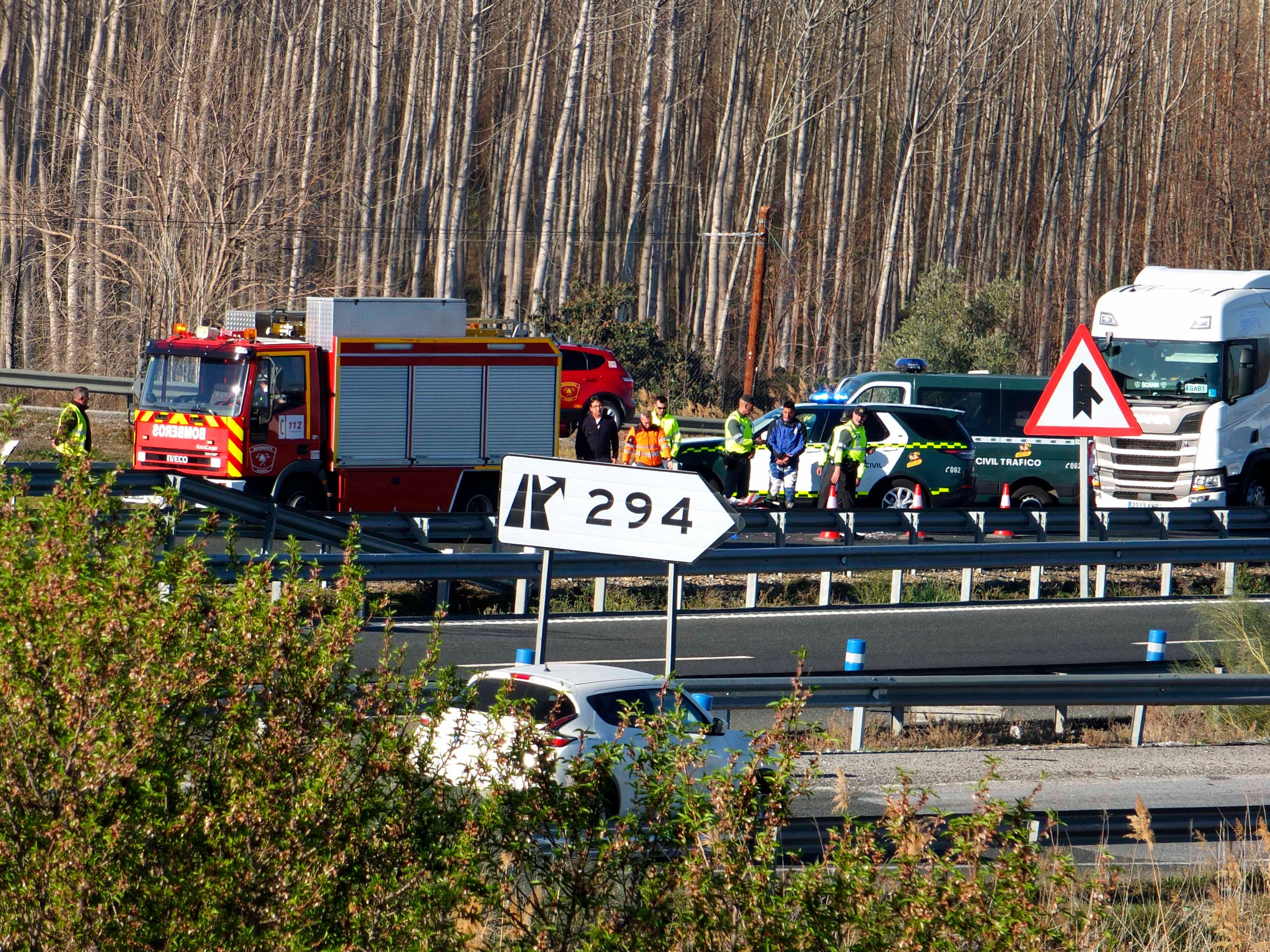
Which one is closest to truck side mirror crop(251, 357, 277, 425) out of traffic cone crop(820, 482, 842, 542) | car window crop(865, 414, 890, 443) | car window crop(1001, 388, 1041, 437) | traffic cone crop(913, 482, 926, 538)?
traffic cone crop(820, 482, 842, 542)

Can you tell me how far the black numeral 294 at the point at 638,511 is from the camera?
8.51 m

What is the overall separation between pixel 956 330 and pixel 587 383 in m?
15.6

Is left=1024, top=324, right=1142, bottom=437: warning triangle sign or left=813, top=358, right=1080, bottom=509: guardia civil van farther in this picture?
left=813, top=358, right=1080, bottom=509: guardia civil van

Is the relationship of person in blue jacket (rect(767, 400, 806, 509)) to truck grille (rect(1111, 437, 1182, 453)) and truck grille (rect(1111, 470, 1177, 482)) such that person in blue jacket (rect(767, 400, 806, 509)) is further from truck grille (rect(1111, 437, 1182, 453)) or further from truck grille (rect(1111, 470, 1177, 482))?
truck grille (rect(1111, 470, 1177, 482))

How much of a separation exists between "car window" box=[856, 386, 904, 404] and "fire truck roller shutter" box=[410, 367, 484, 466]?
6905 mm

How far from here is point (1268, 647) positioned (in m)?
12.8

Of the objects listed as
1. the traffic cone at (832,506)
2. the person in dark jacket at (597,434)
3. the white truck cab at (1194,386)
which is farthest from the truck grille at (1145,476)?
the person in dark jacket at (597,434)

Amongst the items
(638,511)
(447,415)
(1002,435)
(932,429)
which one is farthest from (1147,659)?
(1002,435)

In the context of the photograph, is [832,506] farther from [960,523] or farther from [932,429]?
[960,523]

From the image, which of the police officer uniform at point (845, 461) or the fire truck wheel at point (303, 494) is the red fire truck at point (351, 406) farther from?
the police officer uniform at point (845, 461)

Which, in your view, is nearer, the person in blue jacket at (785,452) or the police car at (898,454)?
the person in blue jacket at (785,452)

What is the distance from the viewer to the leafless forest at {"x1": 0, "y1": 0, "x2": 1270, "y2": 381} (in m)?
39.8

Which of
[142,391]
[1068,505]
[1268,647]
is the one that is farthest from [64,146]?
[1268,647]

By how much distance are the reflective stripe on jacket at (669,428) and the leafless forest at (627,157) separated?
1781 cm
